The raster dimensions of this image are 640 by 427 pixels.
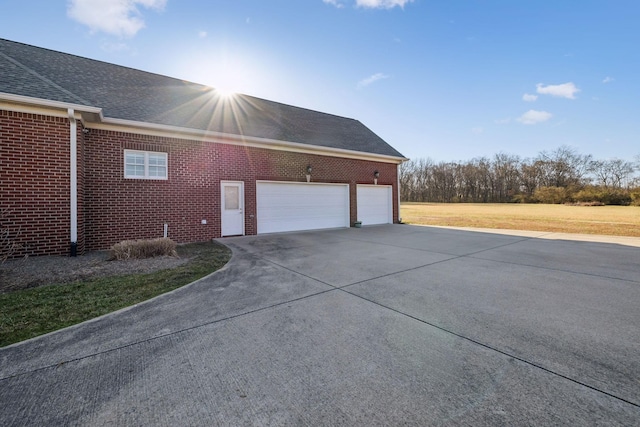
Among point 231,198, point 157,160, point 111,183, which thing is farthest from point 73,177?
point 231,198

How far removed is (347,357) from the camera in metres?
2.60

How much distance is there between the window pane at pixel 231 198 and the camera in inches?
404

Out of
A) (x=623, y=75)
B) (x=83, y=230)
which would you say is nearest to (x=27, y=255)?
(x=83, y=230)

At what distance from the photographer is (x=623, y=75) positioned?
17.0 metres

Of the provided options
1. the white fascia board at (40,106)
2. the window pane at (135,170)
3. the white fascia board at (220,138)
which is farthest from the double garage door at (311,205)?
the white fascia board at (40,106)

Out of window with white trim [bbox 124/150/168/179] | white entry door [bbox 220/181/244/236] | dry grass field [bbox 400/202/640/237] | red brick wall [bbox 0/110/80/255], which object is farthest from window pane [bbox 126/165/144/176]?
dry grass field [bbox 400/202/640/237]

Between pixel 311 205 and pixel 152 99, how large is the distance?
7199mm

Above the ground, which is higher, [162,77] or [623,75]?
[623,75]

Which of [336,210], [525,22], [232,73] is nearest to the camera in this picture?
[525,22]

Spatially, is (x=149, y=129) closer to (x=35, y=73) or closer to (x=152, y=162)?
(x=152, y=162)

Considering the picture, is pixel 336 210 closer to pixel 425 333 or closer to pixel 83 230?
pixel 83 230

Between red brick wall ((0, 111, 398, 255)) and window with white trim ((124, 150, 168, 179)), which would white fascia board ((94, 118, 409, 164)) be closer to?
red brick wall ((0, 111, 398, 255))

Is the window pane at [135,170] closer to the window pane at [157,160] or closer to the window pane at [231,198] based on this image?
the window pane at [157,160]

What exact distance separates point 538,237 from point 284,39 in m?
12.2
